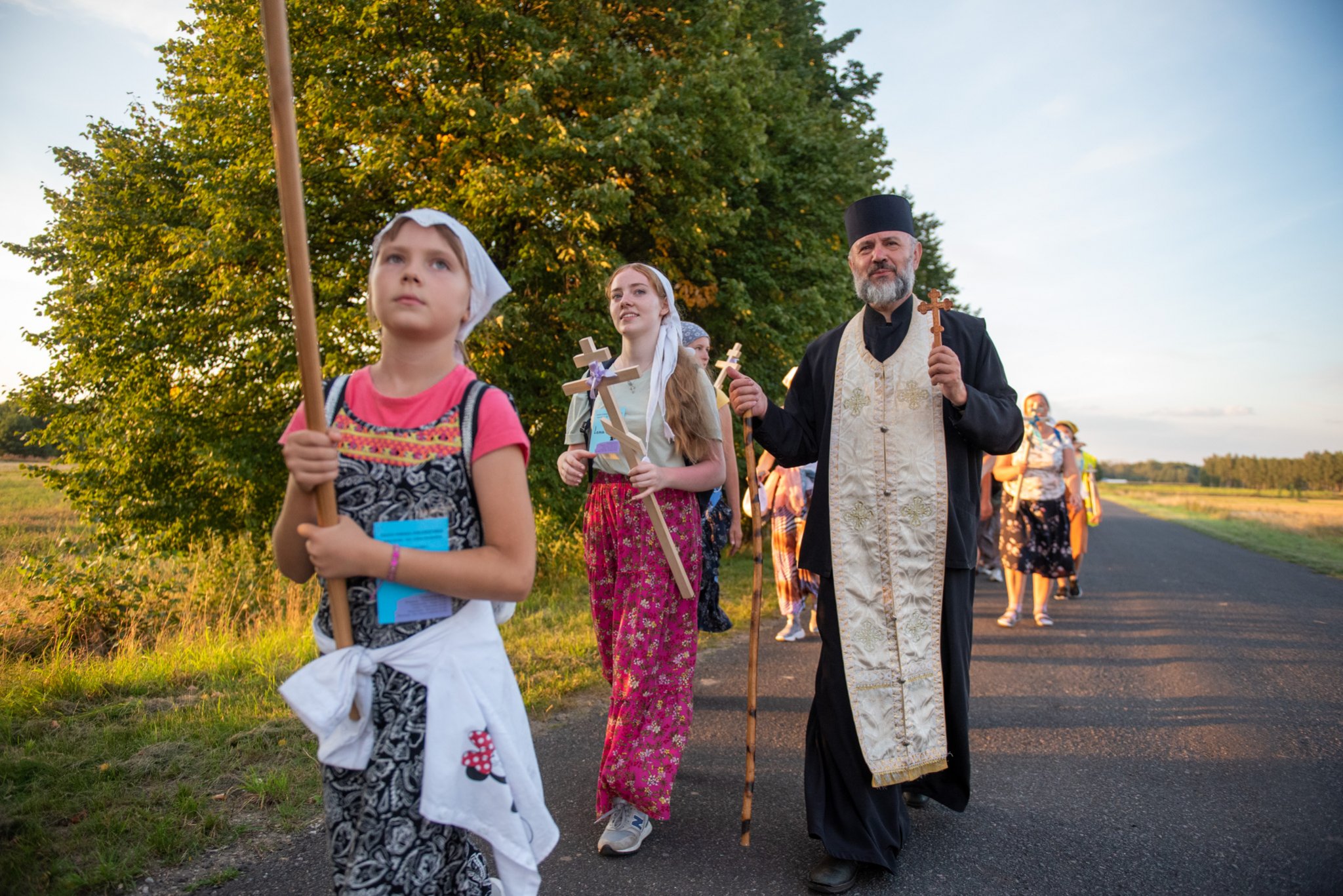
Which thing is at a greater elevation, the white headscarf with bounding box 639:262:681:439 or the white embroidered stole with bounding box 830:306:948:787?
the white headscarf with bounding box 639:262:681:439

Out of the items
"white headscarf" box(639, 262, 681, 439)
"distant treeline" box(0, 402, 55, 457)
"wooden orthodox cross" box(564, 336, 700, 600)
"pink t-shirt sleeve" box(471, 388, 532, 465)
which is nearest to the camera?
"pink t-shirt sleeve" box(471, 388, 532, 465)

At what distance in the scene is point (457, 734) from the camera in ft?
5.81

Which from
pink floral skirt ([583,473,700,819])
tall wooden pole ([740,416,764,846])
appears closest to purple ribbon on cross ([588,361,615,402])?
pink floral skirt ([583,473,700,819])

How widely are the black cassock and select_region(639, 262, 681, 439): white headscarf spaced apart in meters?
0.46

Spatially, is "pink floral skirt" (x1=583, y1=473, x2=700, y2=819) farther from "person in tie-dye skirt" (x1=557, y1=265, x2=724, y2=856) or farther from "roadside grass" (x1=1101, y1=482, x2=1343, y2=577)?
"roadside grass" (x1=1101, y1=482, x2=1343, y2=577)

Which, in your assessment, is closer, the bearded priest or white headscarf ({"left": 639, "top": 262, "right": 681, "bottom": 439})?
the bearded priest

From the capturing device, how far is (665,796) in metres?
3.33

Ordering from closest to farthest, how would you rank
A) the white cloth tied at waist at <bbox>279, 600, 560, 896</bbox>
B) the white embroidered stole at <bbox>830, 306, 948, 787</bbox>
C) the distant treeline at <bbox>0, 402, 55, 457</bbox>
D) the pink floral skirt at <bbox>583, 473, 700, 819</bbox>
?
the white cloth tied at waist at <bbox>279, 600, 560, 896</bbox> → the white embroidered stole at <bbox>830, 306, 948, 787</bbox> → the pink floral skirt at <bbox>583, 473, 700, 819</bbox> → the distant treeline at <bbox>0, 402, 55, 457</bbox>

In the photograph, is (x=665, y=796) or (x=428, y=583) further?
(x=665, y=796)

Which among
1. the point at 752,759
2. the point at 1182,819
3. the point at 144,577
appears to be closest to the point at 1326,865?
the point at 1182,819

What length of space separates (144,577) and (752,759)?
7179 mm

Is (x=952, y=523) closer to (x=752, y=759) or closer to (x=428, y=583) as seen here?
(x=752, y=759)

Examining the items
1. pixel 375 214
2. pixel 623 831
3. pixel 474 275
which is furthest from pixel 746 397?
pixel 375 214

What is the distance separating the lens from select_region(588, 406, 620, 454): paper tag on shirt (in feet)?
10.8
